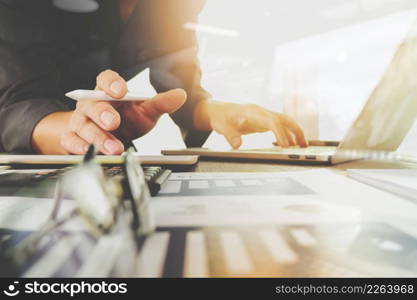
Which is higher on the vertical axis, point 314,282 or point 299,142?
point 314,282

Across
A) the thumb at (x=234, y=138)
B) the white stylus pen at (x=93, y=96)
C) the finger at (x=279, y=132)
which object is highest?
the white stylus pen at (x=93, y=96)

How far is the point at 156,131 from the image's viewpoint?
3.05 m

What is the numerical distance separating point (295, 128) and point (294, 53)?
266cm

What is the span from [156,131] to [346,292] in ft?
9.72

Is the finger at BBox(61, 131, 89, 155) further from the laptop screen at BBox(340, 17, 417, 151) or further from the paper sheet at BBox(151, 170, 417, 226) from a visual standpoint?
the laptop screen at BBox(340, 17, 417, 151)

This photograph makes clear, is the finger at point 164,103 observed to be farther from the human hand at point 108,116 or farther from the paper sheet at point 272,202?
the paper sheet at point 272,202

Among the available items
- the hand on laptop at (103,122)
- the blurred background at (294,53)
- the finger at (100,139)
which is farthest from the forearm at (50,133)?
the blurred background at (294,53)

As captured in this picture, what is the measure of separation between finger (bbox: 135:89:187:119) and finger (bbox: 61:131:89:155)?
0.16 m

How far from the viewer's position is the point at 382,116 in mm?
608

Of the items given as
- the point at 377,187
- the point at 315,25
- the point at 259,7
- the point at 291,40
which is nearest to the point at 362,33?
the point at 315,25

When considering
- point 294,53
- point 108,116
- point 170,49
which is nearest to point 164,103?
point 108,116

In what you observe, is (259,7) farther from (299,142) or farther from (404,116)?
(404,116)

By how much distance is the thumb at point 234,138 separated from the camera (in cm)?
96

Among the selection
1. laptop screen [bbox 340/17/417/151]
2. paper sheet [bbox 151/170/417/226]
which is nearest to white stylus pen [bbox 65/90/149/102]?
paper sheet [bbox 151/170/417/226]
